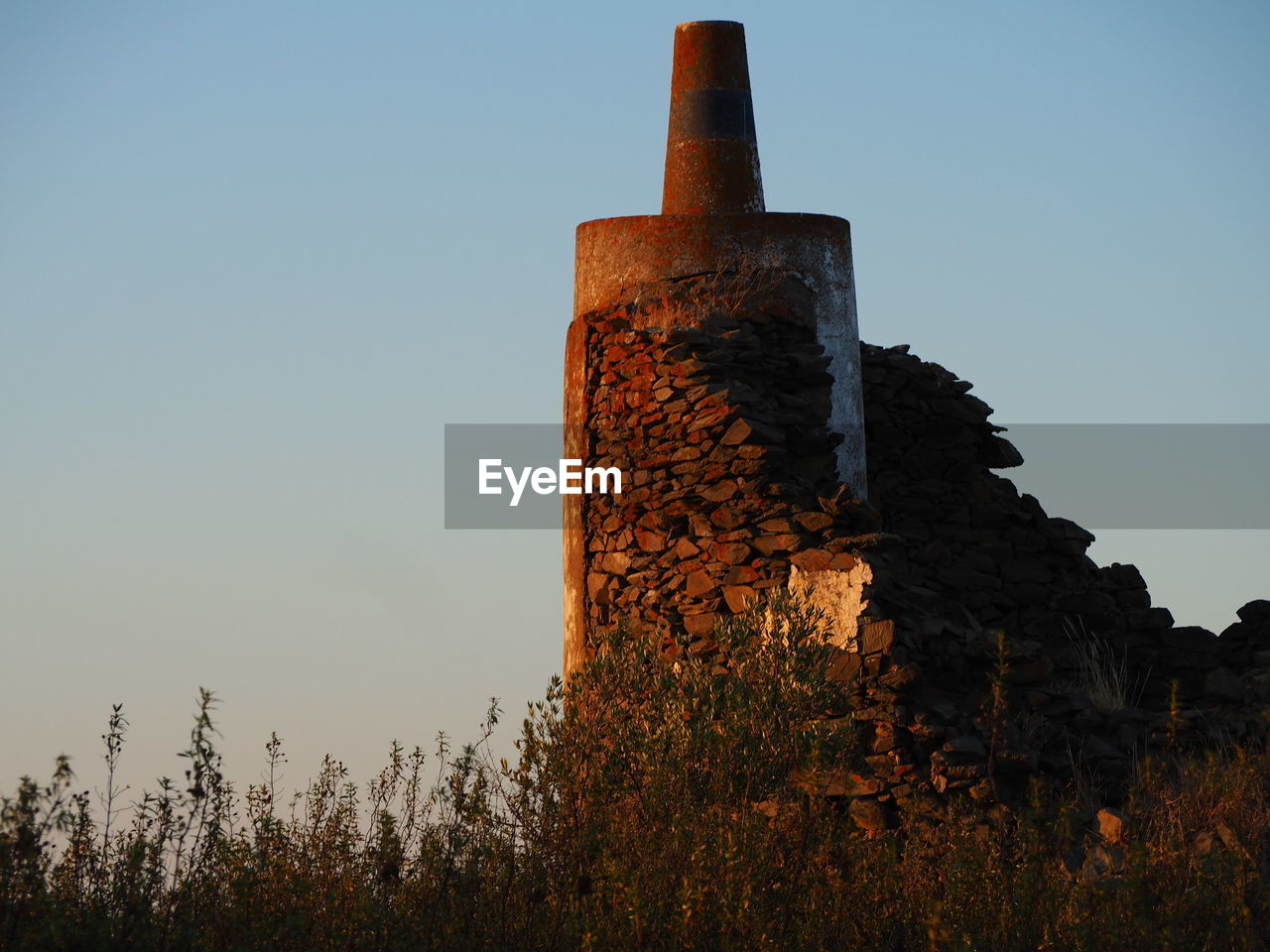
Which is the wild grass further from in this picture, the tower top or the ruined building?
the tower top

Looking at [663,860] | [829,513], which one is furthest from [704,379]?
[663,860]

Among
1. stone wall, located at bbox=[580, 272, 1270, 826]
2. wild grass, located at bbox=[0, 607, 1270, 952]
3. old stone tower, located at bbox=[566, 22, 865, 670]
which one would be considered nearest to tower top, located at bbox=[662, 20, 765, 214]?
old stone tower, located at bbox=[566, 22, 865, 670]

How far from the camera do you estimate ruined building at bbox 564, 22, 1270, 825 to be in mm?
10430

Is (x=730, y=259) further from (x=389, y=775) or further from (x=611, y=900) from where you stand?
(x=611, y=900)

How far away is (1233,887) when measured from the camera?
7727mm

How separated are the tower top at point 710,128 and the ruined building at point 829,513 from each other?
0.02 meters

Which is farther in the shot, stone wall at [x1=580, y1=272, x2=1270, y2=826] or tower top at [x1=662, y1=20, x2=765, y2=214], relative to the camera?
tower top at [x1=662, y1=20, x2=765, y2=214]

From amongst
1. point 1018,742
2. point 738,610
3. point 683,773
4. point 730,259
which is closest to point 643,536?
point 738,610

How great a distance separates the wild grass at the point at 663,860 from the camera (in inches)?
261

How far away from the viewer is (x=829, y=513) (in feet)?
36.9

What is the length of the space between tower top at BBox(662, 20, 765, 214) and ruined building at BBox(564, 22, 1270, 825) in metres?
0.02

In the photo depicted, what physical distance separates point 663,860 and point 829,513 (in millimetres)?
4157

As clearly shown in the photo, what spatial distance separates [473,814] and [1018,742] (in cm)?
395

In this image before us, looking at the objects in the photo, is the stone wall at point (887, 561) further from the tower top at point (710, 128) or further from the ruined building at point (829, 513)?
the tower top at point (710, 128)
